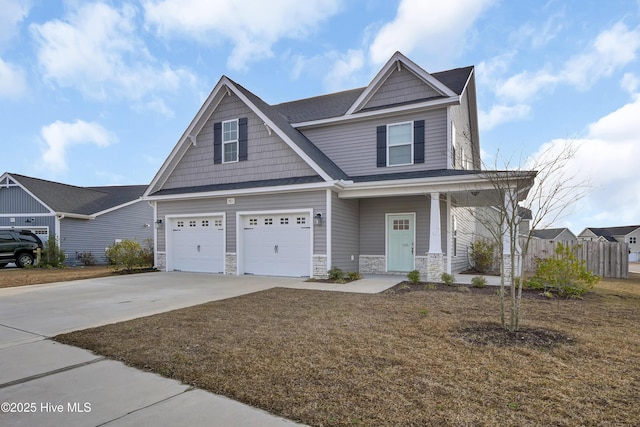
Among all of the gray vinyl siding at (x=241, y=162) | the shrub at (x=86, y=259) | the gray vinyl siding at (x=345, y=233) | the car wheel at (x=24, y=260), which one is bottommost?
the shrub at (x=86, y=259)

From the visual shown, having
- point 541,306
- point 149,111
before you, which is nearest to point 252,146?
point 149,111

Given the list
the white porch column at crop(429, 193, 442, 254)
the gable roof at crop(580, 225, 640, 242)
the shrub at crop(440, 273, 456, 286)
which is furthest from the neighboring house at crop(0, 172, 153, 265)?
the gable roof at crop(580, 225, 640, 242)

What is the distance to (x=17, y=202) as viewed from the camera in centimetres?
2006

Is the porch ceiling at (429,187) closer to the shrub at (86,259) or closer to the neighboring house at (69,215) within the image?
the neighboring house at (69,215)

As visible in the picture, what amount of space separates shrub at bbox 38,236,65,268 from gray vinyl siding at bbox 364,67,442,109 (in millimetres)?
16773

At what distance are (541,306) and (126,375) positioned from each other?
7414 millimetres

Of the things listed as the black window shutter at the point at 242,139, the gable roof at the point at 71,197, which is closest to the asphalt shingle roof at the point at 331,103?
the black window shutter at the point at 242,139

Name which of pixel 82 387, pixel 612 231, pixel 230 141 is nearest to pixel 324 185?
pixel 230 141

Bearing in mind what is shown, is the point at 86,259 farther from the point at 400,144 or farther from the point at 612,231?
the point at 612,231

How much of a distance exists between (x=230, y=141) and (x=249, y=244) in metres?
4.09

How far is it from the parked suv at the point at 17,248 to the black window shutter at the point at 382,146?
1735cm

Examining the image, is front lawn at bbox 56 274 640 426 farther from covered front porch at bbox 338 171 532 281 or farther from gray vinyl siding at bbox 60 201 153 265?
gray vinyl siding at bbox 60 201 153 265

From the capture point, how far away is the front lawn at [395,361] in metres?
2.78

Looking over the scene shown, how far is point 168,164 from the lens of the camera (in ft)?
48.1
